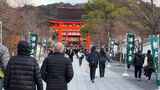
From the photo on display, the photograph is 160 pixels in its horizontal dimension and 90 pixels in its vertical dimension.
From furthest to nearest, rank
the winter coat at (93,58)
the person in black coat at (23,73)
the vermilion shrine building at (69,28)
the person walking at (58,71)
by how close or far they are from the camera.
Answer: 1. the vermilion shrine building at (69,28)
2. the winter coat at (93,58)
3. the person walking at (58,71)
4. the person in black coat at (23,73)

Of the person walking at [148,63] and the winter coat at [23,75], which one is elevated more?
the winter coat at [23,75]

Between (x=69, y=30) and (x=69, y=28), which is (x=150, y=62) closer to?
(x=69, y=30)

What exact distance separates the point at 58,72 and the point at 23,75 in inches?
75.9

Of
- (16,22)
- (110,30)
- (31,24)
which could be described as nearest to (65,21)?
(110,30)

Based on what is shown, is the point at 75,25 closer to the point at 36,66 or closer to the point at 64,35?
the point at 64,35

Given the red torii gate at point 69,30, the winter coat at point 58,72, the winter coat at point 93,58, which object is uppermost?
the winter coat at point 58,72

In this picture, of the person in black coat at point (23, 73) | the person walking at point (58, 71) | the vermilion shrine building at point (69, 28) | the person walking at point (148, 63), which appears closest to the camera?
the person in black coat at point (23, 73)

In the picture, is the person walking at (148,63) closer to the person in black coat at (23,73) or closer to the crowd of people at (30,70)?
the crowd of people at (30,70)

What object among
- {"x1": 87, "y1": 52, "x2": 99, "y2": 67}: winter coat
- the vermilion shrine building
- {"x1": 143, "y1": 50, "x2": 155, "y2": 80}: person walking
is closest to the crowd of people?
{"x1": 87, "y1": 52, "x2": 99, "y2": 67}: winter coat

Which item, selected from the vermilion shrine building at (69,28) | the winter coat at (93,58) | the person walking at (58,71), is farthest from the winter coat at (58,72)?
the vermilion shrine building at (69,28)

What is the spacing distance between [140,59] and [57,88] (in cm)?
1848

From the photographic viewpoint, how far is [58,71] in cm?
1195

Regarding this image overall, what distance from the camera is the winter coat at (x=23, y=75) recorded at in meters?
10.1

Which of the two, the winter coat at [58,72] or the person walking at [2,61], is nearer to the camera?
the person walking at [2,61]
